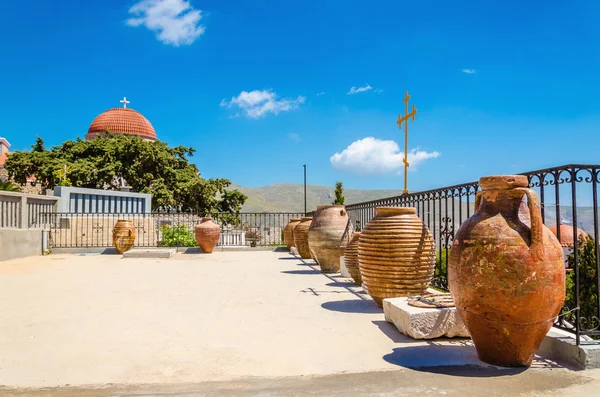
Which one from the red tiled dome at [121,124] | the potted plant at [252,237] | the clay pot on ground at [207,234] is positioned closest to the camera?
the clay pot on ground at [207,234]

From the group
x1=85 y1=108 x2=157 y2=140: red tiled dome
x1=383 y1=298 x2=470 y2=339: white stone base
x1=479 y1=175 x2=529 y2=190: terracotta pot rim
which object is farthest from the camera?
x1=85 y1=108 x2=157 y2=140: red tiled dome

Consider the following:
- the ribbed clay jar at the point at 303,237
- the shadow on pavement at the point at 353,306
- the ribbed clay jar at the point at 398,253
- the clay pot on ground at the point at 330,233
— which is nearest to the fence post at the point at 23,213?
the ribbed clay jar at the point at 303,237

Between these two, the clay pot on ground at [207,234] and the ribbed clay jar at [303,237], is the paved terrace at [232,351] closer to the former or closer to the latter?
the ribbed clay jar at [303,237]

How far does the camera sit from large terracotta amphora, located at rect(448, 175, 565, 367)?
2.88 m

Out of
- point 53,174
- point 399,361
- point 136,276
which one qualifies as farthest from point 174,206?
point 399,361

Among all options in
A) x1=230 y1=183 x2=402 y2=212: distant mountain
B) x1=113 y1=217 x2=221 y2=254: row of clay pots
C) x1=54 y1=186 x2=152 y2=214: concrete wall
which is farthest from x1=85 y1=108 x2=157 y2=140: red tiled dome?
x1=230 y1=183 x2=402 y2=212: distant mountain

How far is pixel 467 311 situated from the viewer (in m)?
3.11

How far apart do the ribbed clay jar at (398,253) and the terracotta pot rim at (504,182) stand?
1654mm

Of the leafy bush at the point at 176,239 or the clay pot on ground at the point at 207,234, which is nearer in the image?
the clay pot on ground at the point at 207,234

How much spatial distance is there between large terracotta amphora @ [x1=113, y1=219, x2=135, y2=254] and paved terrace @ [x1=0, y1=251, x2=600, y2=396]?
25.7ft

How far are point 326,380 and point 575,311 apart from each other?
5.96 feet

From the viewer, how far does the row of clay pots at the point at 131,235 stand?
14281 millimetres

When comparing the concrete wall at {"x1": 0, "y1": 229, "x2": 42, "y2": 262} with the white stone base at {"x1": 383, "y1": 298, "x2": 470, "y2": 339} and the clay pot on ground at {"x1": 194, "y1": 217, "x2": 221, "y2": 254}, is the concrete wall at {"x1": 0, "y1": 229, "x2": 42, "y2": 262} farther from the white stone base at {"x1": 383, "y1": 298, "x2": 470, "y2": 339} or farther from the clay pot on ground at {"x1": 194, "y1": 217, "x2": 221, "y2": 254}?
the white stone base at {"x1": 383, "y1": 298, "x2": 470, "y2": 339}

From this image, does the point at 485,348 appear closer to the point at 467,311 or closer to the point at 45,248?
the point at 467,311
